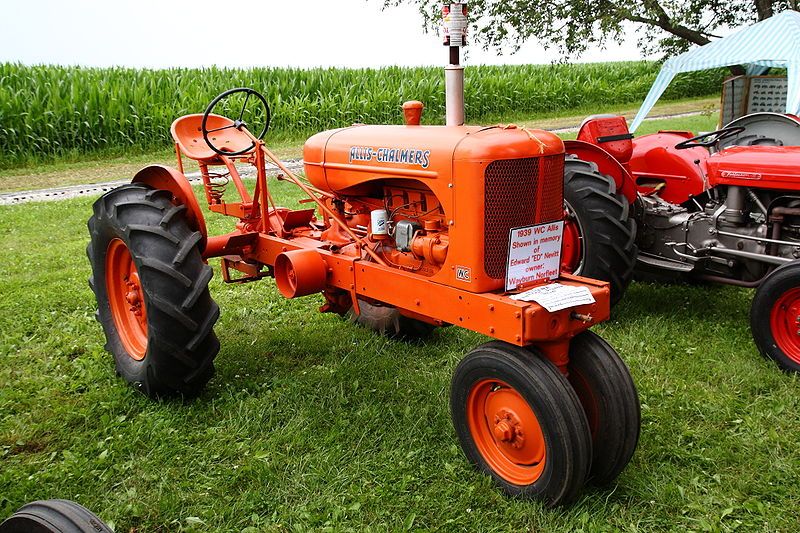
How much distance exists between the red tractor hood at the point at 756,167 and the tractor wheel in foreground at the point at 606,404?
2.10 m

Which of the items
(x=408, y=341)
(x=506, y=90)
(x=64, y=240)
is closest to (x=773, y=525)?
(x=408, y=341)

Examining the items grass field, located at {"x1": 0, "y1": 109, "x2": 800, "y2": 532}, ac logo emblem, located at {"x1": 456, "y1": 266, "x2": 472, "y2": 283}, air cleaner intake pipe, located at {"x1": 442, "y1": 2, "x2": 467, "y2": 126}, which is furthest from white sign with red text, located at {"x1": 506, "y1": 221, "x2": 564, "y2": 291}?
grass field, located at {"x1": 0, "y1": 109, "x2": 800, "y2": 532}

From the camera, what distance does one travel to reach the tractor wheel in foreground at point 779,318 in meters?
3.94

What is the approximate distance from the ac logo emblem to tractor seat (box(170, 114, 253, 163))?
204 centimetres

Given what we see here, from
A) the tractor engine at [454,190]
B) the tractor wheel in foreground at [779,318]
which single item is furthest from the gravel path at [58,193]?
the tractor wheel in foreground at [779,318]

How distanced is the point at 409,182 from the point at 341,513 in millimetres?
1461

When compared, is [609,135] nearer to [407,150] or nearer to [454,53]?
[454,53]

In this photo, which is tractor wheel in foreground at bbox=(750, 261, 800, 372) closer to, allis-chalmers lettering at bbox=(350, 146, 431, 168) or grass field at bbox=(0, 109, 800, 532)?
grass field at bbox=(0, 109, 800, 532)

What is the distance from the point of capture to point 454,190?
291 cm

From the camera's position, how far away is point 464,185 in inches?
112

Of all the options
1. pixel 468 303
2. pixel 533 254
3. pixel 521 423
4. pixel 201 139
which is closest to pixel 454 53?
pixel 533 254

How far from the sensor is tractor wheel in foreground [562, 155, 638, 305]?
14.9 ft

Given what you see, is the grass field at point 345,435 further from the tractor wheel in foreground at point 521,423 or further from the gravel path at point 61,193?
the gravel path at point 61,193

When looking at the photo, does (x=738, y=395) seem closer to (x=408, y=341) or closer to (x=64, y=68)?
(x=408, y=341)
